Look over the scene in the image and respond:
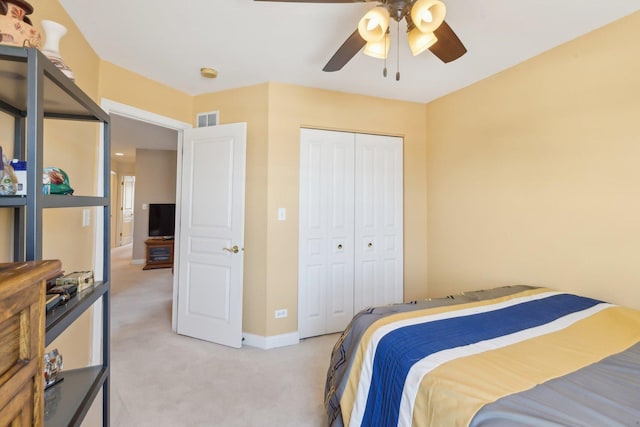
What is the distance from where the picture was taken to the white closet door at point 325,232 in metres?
2.85

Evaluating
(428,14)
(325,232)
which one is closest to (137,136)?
(325,232)

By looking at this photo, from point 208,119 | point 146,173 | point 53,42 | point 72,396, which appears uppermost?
point 208,119

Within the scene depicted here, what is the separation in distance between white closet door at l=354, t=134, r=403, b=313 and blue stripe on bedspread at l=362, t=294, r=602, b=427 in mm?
1597

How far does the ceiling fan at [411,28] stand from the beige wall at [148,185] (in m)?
5.72

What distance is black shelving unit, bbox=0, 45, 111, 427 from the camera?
800 millimetres

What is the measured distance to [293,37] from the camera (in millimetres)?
2000

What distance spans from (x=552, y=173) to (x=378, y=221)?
1497 millimetres

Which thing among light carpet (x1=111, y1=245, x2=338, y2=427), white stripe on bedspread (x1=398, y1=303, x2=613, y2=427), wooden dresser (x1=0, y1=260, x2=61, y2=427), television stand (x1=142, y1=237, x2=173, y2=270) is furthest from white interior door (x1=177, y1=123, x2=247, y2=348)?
television stand (x1=142, y1=237, x2=173, y2=270)

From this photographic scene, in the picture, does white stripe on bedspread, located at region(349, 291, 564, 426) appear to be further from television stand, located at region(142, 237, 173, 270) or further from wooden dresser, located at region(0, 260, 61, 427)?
television stand, located at region(142, 237, 173, 270)

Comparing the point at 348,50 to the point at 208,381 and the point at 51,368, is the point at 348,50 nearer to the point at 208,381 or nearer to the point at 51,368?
the point at 51,368

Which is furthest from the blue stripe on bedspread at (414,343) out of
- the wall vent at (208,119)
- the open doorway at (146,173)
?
the open doorway at (146,173)

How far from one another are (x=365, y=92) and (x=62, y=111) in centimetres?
238

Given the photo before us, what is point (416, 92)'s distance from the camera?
295 cm

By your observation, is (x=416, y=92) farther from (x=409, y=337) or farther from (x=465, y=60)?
(x=409, y=337)
